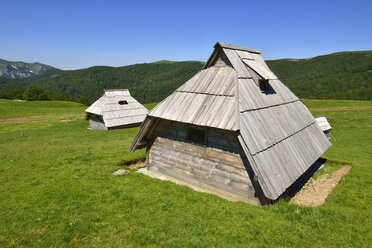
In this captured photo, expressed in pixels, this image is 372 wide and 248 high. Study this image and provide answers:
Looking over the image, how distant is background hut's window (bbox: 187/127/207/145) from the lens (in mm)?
9473

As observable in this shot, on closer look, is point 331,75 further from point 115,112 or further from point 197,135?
point 197,135

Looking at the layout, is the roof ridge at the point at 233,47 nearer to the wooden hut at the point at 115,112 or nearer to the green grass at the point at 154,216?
the green grass at the point at 154,216

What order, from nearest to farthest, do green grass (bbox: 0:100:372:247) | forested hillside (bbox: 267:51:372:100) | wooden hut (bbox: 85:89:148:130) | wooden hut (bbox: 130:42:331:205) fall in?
green grass (bbox: 0:100:372:247), wooden hut (bbox: 130:42:331:205), wooden hut (bbox: 85:89:148:130), forested hillside (bbox: 267:51:372:100)

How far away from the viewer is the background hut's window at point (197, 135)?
9.47 metres

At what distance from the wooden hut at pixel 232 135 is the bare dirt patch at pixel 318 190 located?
53.3 inches

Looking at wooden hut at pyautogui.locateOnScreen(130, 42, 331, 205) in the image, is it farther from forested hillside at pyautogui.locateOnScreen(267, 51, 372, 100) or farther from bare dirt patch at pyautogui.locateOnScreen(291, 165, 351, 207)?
forested hillside at pyautogui.locateOnScreen(267, 51, 372, 100)

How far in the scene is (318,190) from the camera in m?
9.91

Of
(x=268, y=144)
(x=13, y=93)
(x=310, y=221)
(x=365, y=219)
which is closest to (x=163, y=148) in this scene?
(x=268, y=144)

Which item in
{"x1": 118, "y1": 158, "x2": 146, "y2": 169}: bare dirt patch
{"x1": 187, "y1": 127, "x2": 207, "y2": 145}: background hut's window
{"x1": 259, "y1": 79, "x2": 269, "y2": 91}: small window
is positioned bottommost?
{"x1": 118, "y1": 158, "x2": 146, "y2": 169}: bare dirt patch

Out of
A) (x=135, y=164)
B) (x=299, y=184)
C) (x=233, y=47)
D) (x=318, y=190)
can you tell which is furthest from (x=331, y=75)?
(x=135, y=164)

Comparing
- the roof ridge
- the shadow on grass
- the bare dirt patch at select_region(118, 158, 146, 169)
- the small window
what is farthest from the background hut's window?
the bare dirt patch at select_region(118, 158, 146, 169)

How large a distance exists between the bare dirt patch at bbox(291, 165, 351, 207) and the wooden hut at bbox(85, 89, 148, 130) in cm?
2695

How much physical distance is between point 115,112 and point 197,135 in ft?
83.3

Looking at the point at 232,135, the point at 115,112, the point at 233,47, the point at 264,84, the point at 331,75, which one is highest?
the point at 331,75
